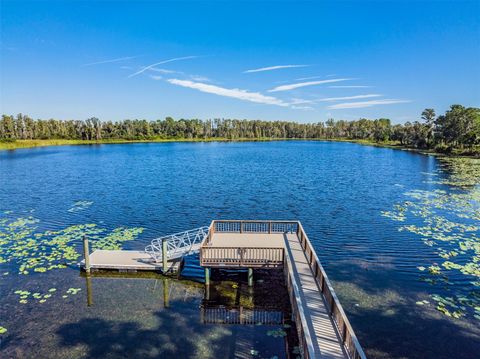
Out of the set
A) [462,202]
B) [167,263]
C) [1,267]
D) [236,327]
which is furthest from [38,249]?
[462,202]

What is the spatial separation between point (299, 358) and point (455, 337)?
624 cm

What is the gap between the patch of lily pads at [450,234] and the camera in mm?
14578

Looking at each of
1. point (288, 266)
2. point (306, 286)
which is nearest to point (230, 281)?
point (288, 266)

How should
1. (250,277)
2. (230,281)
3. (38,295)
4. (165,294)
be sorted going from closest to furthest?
(38,295) → (165,294) → (250,277) → (230,281)

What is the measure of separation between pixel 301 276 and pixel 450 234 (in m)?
15.2

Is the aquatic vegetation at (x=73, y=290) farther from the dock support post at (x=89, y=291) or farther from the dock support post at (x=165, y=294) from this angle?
the dock support post at (x=165, y=294)

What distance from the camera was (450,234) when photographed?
74.1 feet

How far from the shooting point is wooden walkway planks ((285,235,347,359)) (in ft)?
31.0

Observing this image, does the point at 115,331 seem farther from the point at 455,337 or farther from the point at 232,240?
the point at 455,337

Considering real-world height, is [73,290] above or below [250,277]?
below

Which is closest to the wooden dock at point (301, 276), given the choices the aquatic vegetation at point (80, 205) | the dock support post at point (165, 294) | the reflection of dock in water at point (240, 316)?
the reflection of dock in water at point (240, 316)

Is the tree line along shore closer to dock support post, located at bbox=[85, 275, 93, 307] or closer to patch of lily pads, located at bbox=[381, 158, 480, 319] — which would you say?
patch of lily pads, located at bbox=[381, 158, 480, 319]

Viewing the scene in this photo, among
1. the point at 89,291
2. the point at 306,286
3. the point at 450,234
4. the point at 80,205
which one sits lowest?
the point at 89,291

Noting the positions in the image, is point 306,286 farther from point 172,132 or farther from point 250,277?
point 172,132
